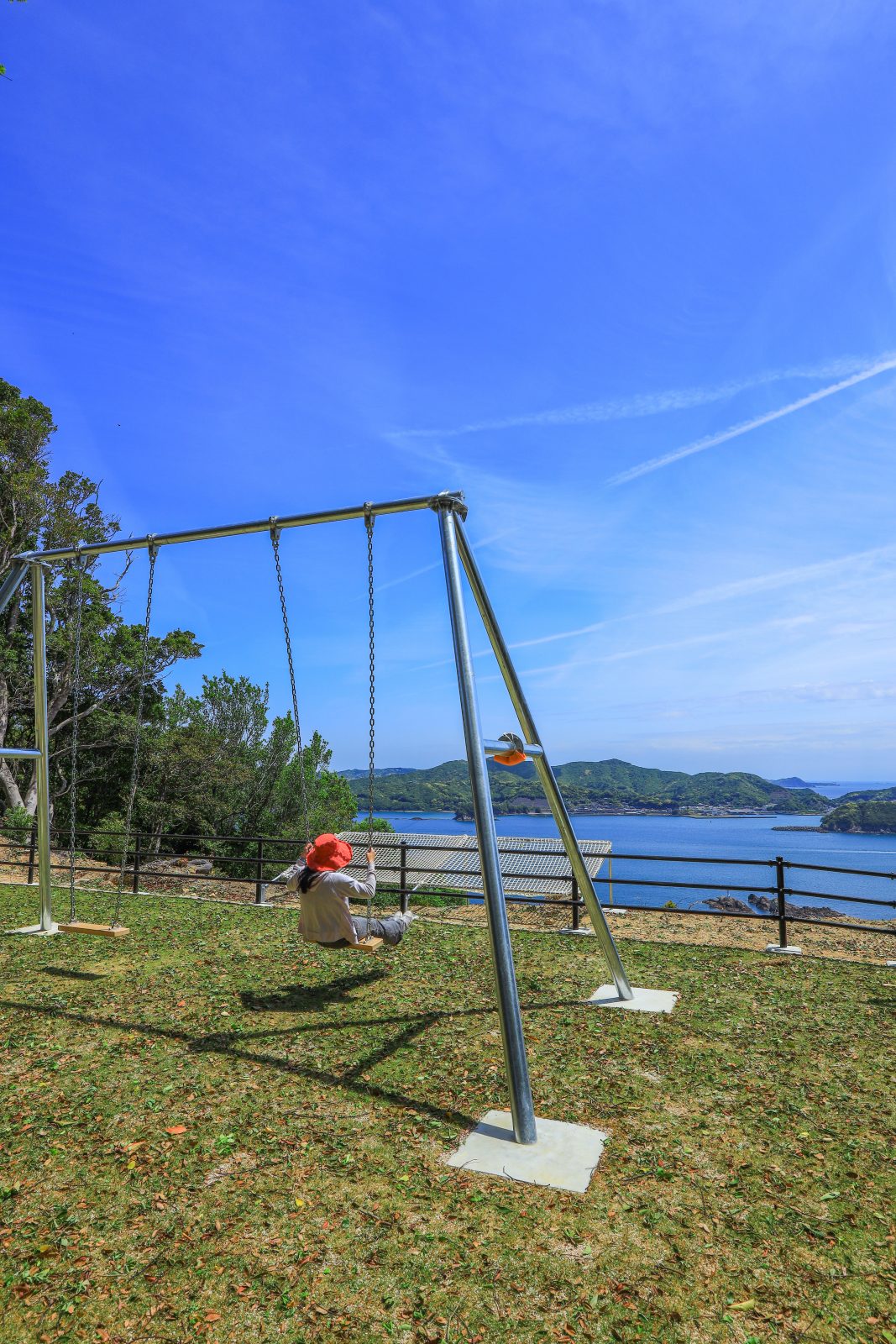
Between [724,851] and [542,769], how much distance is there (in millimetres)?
132393

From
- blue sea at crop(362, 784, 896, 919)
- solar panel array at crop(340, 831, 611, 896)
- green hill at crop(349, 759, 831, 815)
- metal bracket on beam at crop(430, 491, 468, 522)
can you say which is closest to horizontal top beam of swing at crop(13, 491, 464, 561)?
metal bracket on beam at crop(430, 491, 468, 522)

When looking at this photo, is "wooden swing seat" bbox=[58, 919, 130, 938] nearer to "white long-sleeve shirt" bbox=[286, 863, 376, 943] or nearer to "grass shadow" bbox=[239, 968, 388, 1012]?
"grass shadow" bbox=[239, 968, 388, 1012]

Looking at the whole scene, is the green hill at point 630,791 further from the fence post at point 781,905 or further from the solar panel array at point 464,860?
the fence post at point 781,905

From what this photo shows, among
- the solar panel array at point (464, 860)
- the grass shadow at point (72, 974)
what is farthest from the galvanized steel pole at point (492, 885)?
the solar panel array at point (464, 860)

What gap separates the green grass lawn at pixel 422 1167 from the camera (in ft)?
9.40

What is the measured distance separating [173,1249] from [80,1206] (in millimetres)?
651

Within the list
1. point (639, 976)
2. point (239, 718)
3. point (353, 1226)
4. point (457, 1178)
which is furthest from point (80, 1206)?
point (239, 718)

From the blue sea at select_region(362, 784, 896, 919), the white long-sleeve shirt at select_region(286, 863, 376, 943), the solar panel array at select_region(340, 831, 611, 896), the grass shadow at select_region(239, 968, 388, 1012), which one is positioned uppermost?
the white long-sleeve shirt at select_region(286, 863, 376, 943)

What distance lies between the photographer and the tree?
81.3ft

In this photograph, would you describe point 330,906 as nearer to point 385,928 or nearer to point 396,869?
point 385,928

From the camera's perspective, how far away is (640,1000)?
6398 mm

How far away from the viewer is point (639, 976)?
727 centimetres

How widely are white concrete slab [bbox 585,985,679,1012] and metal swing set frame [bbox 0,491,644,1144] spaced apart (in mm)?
58

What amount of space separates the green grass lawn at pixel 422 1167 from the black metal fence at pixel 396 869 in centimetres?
120
